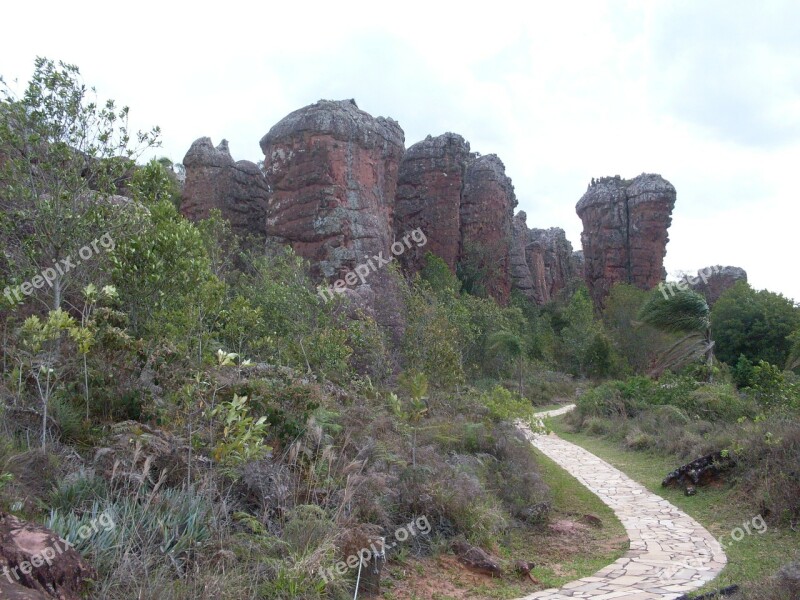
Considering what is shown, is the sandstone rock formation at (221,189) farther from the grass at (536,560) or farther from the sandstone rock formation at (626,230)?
the sandstone rock formation at (626,230)

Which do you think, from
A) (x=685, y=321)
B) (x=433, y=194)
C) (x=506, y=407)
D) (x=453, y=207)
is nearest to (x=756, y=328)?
(x=685, y=321)

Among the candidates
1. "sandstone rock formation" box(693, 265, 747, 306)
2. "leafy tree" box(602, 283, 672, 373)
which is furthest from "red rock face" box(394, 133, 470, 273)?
"sandstone rock formation" box(693, 265, 747, 306)

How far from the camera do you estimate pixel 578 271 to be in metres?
64.6

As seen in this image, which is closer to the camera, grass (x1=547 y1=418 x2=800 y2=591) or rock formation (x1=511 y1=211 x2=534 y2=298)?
grass (x1=547 y1=418 x2=800 y2=591)

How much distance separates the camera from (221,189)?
28672 millimetres

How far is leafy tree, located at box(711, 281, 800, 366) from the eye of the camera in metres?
25.4

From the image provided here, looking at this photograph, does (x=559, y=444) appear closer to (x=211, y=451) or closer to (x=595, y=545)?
(x=595, y=545)

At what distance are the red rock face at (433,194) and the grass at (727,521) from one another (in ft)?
80.6

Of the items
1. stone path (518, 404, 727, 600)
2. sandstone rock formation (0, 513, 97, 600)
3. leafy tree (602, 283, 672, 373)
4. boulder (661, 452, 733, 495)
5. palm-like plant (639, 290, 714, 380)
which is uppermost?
leafy tree (602, 283, 672, 373)

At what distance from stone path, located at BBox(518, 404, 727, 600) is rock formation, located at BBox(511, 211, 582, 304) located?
38.6 m

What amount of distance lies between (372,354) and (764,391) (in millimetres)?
8098

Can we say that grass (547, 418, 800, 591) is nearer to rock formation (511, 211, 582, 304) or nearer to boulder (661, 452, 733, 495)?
boulder (661, 452, 733, 495)

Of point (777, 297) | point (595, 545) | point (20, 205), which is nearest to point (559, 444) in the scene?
point (595, 545)

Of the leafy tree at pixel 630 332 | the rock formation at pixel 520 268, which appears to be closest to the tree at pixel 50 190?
the leafy tree at pixel 630 332
